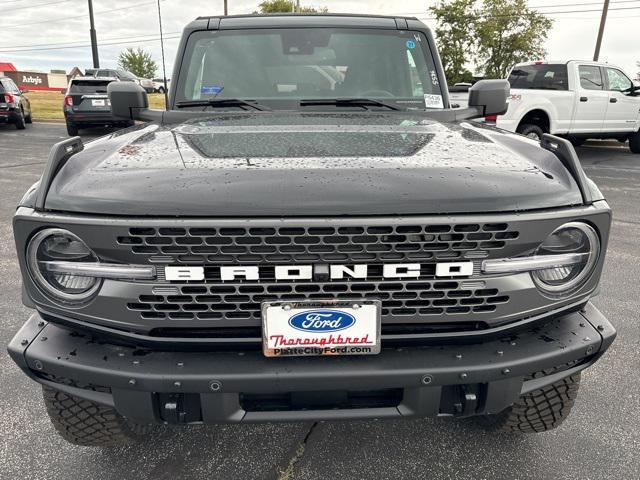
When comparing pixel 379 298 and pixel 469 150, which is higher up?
pixel 469 150

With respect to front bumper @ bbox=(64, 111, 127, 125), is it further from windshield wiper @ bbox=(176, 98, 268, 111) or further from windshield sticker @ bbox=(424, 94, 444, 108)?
windshield sticker @ bbox=(424, 94, 444, 108)

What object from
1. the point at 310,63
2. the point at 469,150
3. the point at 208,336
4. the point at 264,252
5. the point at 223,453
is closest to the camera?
the point at 264,252

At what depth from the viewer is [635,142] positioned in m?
12.1

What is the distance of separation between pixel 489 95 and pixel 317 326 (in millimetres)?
2184

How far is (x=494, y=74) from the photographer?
114ft

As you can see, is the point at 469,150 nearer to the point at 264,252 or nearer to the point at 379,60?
the point at 264,252

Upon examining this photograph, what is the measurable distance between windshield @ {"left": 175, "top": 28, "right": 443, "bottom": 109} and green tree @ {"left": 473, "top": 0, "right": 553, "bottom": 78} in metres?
34.6

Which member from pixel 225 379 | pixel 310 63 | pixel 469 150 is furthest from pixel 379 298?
pixel 310 63

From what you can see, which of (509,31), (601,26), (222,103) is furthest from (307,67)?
(509,31)

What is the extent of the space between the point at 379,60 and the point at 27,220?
2191 millimetres

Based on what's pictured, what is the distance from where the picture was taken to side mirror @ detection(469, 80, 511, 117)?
3.09m

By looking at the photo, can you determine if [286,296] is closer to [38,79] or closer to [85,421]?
[85,421]

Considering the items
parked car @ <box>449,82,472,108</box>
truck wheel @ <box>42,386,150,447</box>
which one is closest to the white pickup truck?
parked car @ <box>449,82,472,108</box>

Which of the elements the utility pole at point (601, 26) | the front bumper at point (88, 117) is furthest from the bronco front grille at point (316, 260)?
the utility pole at point (601, 26)
